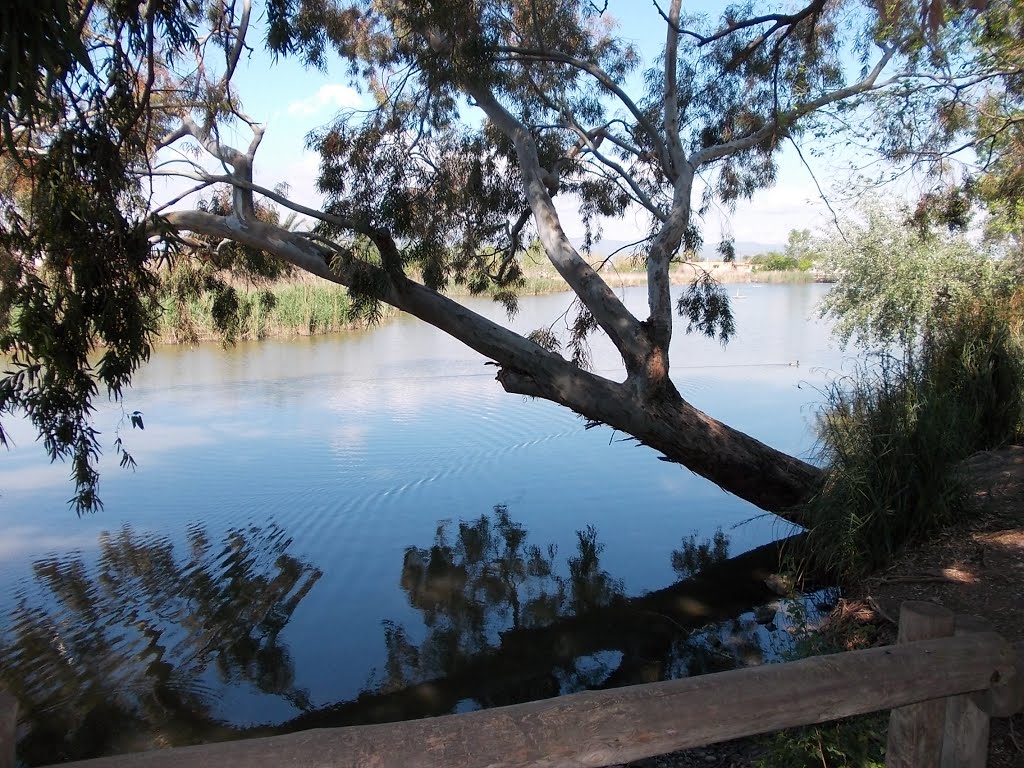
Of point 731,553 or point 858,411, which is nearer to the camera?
point 858,411

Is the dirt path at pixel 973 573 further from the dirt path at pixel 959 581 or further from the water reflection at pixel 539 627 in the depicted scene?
the water reflection at pixel 539 627

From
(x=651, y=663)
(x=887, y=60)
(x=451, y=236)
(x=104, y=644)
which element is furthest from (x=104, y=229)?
(x=887, y=60)

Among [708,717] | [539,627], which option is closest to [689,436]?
[539,627]

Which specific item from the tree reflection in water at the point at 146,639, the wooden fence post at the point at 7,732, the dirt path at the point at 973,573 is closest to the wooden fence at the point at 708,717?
the wooden fence post at the point at 7,732

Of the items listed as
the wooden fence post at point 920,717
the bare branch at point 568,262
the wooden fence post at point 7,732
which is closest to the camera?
the wooden fence post at point 7,732

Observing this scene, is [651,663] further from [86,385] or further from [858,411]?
[86,385]

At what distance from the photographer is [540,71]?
920 centimetres

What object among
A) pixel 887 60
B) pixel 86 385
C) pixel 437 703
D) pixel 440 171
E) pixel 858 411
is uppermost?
pixel 887 60

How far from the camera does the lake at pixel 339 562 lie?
15.9ft

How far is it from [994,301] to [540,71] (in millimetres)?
5373

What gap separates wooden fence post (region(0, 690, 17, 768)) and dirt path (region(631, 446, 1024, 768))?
9.11 ft

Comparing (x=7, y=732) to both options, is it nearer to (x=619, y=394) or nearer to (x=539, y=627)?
(x=539, y=627)

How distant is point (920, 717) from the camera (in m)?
2.23

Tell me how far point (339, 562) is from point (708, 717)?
17.9ft
